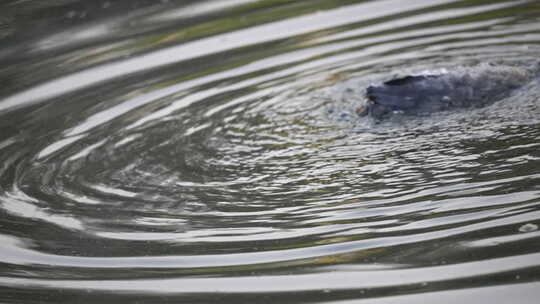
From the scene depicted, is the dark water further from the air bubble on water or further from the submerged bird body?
the submerged bird body

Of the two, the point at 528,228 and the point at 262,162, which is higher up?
the point at 262,162

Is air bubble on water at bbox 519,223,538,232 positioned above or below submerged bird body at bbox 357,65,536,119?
below

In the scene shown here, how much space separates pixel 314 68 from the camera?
7.30 metres

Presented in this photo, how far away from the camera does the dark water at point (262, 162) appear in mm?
3855

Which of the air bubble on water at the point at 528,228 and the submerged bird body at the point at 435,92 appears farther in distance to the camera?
the submerged bird body at the point at 435,92

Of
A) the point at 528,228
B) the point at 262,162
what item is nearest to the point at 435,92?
the point at 262,162

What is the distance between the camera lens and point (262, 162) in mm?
5336

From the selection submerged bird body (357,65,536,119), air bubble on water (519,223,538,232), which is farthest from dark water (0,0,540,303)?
submerged bird body (357,65,536,119)

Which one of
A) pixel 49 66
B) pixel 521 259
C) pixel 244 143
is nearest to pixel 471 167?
pixel 521 259

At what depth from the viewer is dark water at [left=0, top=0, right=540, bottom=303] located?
12.6ft

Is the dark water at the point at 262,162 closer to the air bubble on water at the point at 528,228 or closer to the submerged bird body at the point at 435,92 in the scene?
the air bubble on water at the point at 528,228

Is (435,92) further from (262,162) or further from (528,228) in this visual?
(528,228)

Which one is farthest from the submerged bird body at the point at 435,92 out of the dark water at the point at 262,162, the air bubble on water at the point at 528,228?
the air bubble on water at the point at 528,228

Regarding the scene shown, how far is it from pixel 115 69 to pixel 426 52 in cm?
305
